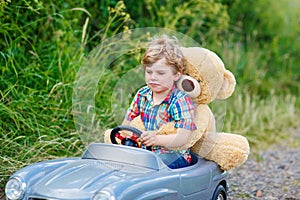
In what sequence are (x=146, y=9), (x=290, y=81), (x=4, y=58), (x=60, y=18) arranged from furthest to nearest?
(x=290, y=81)
(x=146, y=9)
(x=60, y=18)
(x=4, y=58)

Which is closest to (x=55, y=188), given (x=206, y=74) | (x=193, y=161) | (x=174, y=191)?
(x=174, y=191)

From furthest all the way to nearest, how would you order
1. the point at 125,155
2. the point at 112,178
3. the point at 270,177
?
1. the point at 270,177
2. the point at 125,155
3. the point at 112,178

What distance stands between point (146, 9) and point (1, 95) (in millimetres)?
3209

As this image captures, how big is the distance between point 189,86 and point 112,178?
3.50ft

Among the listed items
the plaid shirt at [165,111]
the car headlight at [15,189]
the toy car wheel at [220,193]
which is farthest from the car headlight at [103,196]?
the toy car wheel at [220,193]

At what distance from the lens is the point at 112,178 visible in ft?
11.7

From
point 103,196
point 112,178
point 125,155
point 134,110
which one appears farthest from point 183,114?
point 103,196

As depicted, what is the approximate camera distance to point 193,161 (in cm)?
433

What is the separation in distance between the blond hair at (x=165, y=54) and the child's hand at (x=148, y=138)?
50cm

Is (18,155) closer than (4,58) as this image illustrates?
Yes

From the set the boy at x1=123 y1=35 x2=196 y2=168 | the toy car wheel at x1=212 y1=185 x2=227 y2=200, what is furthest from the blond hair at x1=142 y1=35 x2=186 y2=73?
the toy car wheel at x1=212 y1=185 x2=227 y2=200

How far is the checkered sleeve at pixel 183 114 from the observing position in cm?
→ 414

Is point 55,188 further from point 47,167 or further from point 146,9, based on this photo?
point 146,9

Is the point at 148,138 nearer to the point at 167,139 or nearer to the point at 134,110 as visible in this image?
the point at 167,139
